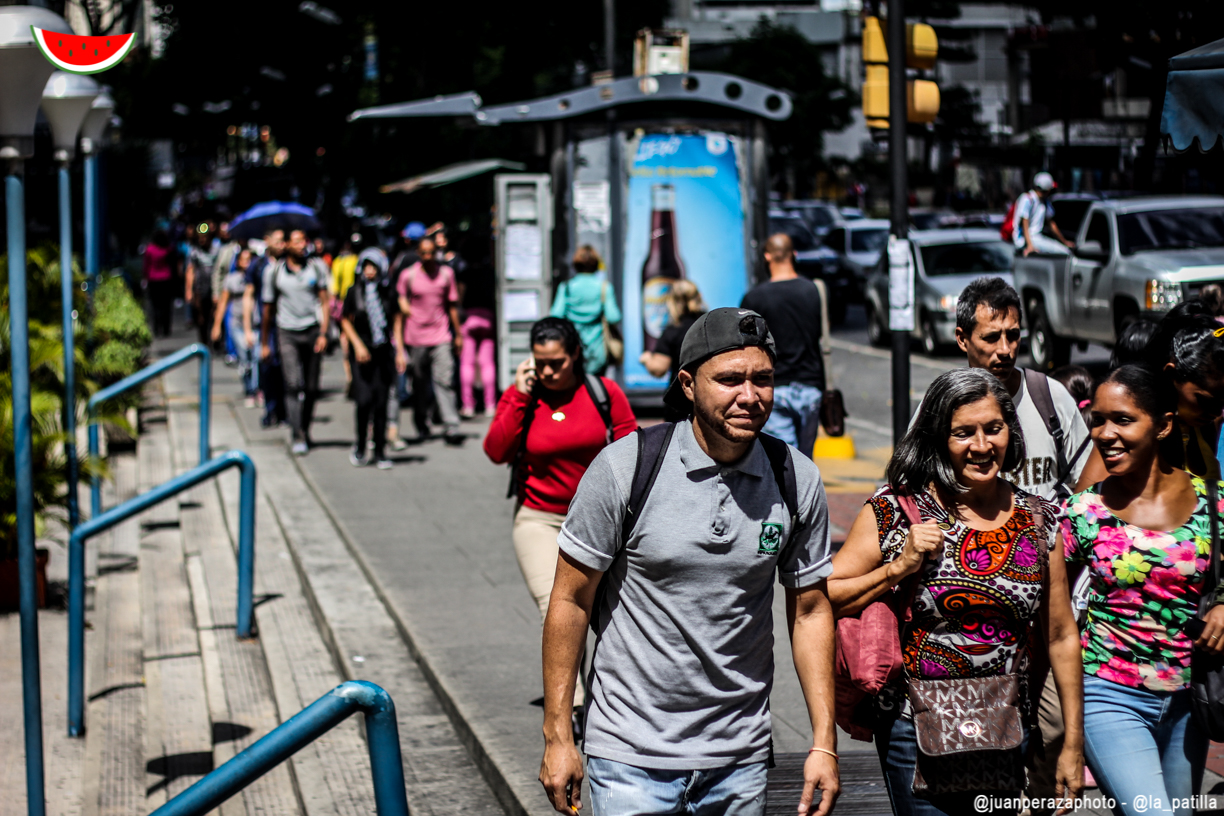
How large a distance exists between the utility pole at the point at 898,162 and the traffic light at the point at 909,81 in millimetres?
289

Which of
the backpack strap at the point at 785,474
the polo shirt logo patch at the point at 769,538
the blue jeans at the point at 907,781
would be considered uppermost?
the backpack strap at the point at 785,474

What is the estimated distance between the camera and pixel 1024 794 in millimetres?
3891

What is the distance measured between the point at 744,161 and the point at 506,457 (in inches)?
350

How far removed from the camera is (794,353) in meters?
8.05

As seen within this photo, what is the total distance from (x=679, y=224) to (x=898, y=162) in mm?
5412

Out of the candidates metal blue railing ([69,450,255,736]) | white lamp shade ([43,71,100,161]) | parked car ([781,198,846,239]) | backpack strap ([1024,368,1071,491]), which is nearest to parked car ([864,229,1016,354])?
white lamp shade ([43,71,100,161])

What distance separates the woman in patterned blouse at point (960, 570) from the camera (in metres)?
3.40

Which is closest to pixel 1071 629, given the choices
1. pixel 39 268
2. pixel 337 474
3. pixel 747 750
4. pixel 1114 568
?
pixel 1114 568

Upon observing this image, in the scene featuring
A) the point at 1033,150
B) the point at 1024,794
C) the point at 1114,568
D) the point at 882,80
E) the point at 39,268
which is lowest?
the point at 1024,794

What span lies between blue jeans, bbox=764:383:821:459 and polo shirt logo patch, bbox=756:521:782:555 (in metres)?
4.84

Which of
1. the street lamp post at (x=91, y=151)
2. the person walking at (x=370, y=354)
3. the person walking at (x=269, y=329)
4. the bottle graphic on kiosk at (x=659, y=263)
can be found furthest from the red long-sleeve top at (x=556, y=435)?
the bottle graphic on kiosk at (x=659, y=263)

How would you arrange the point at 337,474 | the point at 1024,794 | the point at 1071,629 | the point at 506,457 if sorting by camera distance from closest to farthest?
the point at 1071,629, the point at 1024,794, the point at 506,457, the point at 337,474

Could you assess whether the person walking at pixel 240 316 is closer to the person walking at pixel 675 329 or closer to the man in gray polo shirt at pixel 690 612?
the person walking at pixel 675 329

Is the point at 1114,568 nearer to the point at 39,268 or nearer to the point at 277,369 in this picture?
the point at 277,369
